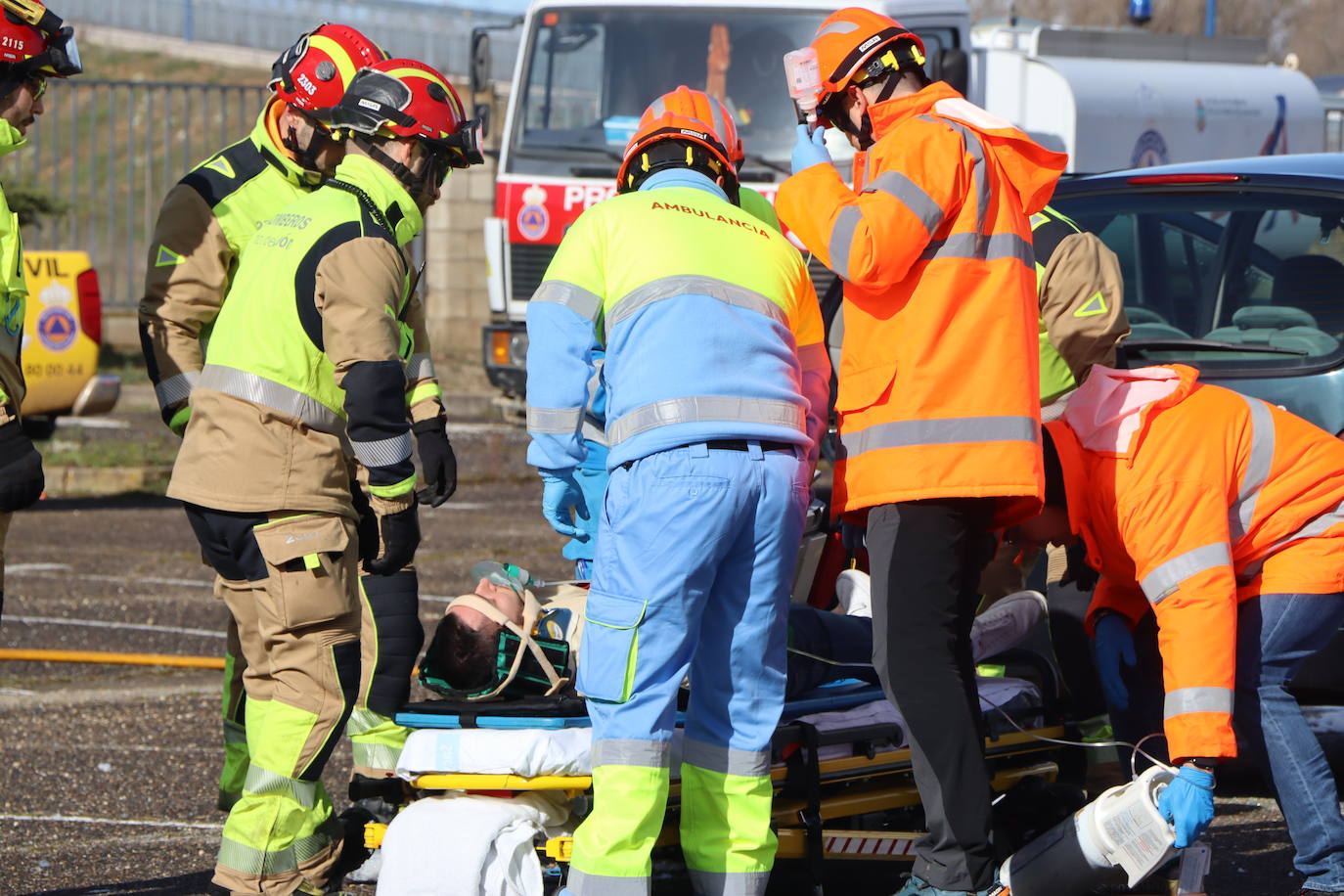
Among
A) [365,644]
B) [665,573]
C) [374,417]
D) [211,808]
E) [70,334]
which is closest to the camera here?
[665,573]

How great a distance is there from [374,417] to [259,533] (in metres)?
0.41

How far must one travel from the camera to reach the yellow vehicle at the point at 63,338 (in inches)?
404

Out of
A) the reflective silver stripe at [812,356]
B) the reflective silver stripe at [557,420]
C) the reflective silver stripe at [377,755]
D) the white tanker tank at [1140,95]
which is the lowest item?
the reflective silver stripe at [377,755]

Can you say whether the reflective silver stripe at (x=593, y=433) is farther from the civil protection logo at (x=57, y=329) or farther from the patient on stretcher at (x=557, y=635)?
the civil protection logo at (x=57, y=329)

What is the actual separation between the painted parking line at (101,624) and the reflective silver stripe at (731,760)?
4.22 m

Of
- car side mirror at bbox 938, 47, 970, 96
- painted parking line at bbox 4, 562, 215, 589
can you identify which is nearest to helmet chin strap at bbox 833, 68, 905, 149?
painted parking line at bbox 4, 562, 215, 589

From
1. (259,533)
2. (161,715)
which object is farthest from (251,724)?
(161,715)

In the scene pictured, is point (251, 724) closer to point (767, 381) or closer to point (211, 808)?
point (211, 808)

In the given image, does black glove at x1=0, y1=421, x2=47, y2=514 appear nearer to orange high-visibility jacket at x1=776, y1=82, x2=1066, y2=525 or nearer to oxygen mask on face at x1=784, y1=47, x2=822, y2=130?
orange high-visibility jacket at x1=776, y1=82, x2=1066, y2=525

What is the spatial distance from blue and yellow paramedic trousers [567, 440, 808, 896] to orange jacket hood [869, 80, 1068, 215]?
2.64 feet

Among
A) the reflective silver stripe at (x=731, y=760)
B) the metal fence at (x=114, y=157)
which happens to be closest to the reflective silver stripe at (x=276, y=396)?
the reflective silver stripe at (x=731, y=760)

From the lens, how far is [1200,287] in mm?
5539

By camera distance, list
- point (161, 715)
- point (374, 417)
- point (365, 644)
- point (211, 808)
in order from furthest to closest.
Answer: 1. point (161, 715)
2. point (211, 808)
3. point (365, 644)
4. point (374, 417)

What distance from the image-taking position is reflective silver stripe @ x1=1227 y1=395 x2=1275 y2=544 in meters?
4.14
